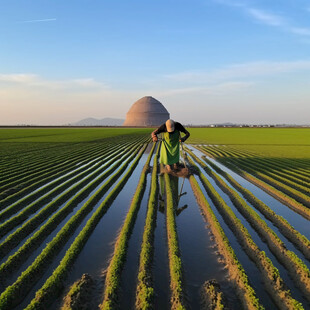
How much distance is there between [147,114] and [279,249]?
175082 millimetres

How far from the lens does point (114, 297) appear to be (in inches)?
130

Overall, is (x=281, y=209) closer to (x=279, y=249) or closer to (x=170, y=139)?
(x=279, y=249)

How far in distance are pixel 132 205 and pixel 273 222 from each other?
3.90 meters

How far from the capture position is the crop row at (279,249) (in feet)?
12.3

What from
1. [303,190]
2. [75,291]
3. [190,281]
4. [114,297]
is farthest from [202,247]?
[303,190]

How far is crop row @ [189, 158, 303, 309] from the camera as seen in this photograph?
128 inches

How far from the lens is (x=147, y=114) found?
176250 millimetres

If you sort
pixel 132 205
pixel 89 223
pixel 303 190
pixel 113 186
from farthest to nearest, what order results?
pixel 113 186
pixel 303 190
pixel 132 205
pixel 89 223

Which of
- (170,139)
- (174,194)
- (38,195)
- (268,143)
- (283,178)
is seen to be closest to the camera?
(38,195)

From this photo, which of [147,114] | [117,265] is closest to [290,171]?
[117,265]

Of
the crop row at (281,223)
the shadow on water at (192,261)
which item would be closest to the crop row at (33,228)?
the shadow on water at (192,261)

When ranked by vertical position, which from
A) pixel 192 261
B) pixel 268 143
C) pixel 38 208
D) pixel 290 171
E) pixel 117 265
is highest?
pixel 268 143

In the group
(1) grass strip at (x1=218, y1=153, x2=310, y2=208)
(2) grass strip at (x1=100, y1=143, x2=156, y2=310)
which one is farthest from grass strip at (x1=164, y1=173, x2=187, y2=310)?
(1) grass strip at (x1=218, y1=153, x2=310, y2=208)

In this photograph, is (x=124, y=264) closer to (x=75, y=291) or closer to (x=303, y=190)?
(x=75, y=291)
